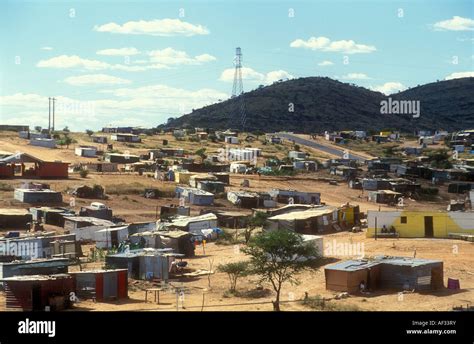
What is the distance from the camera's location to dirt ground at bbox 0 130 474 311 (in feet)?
65.6

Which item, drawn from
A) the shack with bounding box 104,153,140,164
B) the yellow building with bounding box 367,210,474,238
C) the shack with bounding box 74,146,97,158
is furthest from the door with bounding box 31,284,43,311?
the shack with bounding box 74,146,97,158

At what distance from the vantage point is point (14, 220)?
108 feet

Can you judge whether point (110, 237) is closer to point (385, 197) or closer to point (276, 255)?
point (276, 255)

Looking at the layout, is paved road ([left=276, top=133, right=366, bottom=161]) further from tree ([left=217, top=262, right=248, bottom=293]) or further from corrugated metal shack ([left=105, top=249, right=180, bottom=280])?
tree ([left=217, top=262, right=248, bottom=293])

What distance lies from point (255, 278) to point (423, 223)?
36.7 ft

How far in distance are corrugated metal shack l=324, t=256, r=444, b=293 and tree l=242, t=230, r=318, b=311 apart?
1046mm

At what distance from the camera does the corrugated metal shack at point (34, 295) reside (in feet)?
61.4

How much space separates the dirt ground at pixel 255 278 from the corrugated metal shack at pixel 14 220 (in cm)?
477

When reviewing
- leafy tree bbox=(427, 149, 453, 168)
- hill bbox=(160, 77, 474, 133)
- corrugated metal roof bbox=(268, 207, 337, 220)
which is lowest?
corrugated metal roof bbox=(268, 207, 337, 220)

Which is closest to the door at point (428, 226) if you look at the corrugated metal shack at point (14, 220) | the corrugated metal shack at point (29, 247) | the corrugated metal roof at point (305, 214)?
the corrugated metal roof at point (305, 214)

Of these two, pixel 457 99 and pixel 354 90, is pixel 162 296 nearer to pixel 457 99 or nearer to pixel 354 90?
pixel 354 90

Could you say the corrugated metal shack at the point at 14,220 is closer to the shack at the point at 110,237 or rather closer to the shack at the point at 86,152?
the shack at the point at 110,237

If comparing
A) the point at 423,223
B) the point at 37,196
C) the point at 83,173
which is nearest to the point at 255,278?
the point at 423,223
